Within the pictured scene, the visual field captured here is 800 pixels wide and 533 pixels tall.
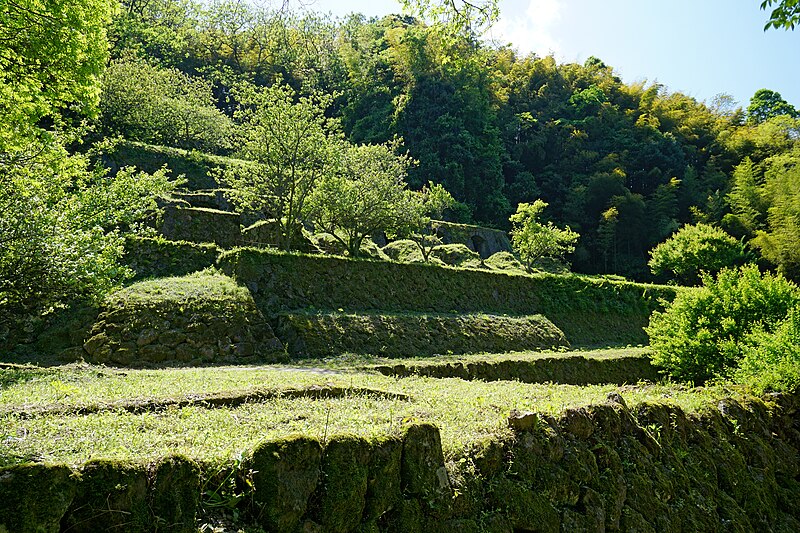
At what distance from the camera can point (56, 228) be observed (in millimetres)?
8938

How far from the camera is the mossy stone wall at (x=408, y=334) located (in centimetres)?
1409

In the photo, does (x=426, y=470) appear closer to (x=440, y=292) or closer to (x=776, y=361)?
(x=776, y=361)

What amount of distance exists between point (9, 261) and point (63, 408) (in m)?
5.85

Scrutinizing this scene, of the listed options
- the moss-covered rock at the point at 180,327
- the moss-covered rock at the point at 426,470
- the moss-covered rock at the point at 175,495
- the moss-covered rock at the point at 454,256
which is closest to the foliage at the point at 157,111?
the moss-covered rock at the point at 454,256

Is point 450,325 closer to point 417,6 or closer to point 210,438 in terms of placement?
point 417,6

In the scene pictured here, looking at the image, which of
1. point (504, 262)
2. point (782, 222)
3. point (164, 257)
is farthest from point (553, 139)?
point (164, 257)

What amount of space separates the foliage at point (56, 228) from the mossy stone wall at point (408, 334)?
508 cm

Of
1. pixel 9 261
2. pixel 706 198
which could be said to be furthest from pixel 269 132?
pixel 706 198

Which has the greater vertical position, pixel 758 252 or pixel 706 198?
pixel 706 198

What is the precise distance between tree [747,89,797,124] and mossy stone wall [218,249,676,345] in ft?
192

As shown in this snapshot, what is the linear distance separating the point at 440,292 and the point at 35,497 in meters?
18.4

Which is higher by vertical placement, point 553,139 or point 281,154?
point 553,139

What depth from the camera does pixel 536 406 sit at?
17.9ft

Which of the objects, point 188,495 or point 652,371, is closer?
point 188,495
